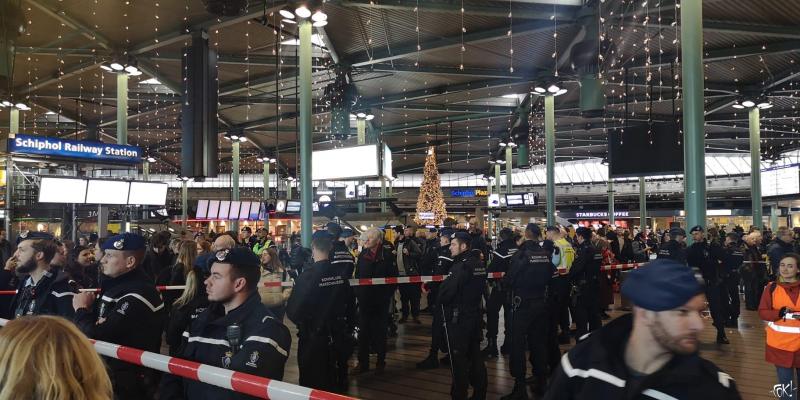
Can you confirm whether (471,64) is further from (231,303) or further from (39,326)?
(39,326)

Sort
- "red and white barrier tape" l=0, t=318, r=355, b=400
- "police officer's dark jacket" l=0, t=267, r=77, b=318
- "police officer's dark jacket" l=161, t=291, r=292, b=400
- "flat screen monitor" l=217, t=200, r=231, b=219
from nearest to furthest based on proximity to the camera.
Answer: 1. "red and white barrier tape" l=0, t=318, r=355, b=400
2. "police officer's dark jacket" l=161, t=291, r=292, b=400
3. "police officer's dark jacket" l=0, t=267, r=77, b=318
4. "flat screen monitor" l=217, t=200, r=231, b=219

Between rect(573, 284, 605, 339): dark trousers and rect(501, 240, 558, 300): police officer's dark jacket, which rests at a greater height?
rect(501, 240, 558, 300): police officer's dark jacket

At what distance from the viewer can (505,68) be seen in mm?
18969

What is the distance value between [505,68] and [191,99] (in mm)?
10423

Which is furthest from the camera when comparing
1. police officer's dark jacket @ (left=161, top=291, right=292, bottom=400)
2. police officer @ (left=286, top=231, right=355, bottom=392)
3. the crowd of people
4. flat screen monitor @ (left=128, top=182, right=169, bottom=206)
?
flat screen monitor @ (left=128, top=182, right=169, bottom=206)

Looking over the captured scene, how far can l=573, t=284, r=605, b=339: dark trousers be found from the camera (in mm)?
8242

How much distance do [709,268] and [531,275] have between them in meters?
4.20

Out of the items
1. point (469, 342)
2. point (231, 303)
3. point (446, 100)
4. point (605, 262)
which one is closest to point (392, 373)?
point (469, 342)

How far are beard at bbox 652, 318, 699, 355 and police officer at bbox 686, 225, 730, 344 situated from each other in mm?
7332

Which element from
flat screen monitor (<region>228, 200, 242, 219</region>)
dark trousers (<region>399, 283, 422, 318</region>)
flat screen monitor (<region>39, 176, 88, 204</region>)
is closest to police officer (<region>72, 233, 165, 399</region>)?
dark trousers (<region>399, 283, 422, 318</region>)

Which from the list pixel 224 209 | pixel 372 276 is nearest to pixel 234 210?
pixel 224 209

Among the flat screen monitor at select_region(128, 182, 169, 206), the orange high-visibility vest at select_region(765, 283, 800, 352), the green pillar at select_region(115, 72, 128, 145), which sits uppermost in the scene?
the green pillar at select_region(115, 72, 128, 145)

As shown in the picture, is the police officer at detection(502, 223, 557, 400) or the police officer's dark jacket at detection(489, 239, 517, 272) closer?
the police officer at detection(502, 223, 557, 400)

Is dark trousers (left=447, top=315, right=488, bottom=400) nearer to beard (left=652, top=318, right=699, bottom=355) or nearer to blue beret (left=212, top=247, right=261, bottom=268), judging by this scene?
blue beret (left=212, top=247, right=261, bottom=268)
